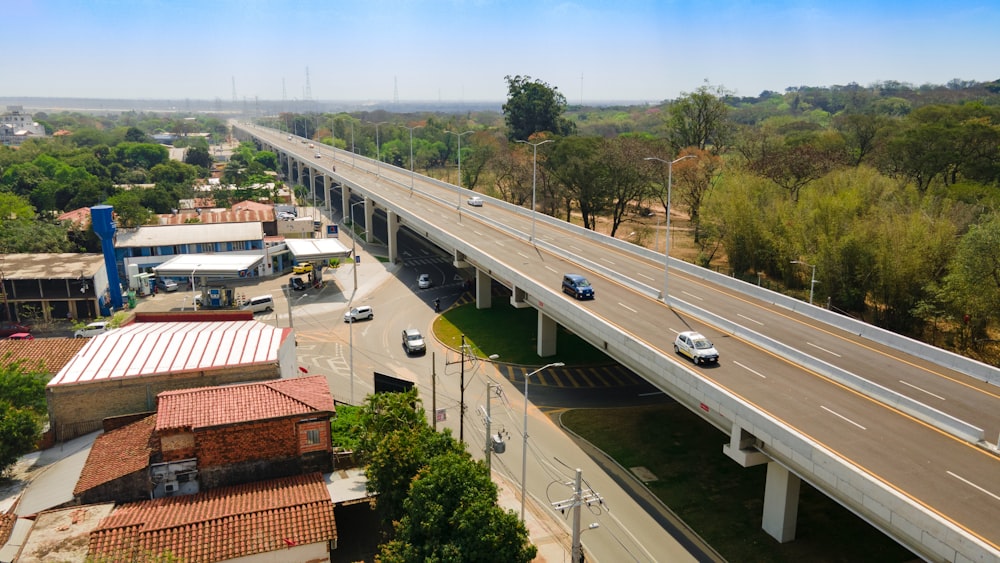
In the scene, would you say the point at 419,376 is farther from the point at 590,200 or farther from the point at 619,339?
the point at 590,200

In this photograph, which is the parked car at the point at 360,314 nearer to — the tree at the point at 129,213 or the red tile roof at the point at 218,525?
the red tile roof at the point at 218,525

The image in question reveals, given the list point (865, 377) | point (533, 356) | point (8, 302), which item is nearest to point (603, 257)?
point (533, 356)

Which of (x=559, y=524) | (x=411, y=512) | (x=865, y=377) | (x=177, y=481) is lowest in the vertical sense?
(x=559, y=524)

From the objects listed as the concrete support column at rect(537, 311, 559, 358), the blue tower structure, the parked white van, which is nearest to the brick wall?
the concrete support column at rect(537, 311, 559, 358)

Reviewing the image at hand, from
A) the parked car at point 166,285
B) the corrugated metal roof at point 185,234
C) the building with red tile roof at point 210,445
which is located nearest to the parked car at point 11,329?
the parked car at point 166,285

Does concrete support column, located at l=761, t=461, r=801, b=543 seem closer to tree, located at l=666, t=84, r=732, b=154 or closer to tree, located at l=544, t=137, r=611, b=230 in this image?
tree, located at l=544, t=137, r=611, b=230

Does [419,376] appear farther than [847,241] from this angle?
No
